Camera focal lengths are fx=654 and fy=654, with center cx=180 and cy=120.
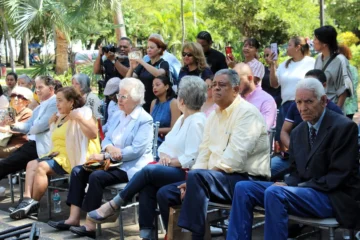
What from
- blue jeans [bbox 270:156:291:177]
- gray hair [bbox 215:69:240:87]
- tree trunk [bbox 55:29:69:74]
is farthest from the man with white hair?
tree trunk [bbox 55:29:69:74]

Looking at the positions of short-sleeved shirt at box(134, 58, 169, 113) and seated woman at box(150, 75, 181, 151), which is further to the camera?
short-sleeved shirt at box(134, 58, 169, 113)

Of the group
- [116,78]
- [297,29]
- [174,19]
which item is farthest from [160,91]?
[174,19]

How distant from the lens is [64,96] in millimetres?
7215

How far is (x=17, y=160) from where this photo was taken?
314 inches

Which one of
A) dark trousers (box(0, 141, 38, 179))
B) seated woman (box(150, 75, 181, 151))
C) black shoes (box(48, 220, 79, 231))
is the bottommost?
black shoes (box(48, 220, 79, 231))

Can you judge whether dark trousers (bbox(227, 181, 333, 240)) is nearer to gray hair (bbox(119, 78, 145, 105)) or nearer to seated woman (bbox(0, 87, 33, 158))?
gray hair (bbox(119, 78, 145, 105))

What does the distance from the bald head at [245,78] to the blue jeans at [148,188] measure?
131cm

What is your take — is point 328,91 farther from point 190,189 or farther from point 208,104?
point 190,189

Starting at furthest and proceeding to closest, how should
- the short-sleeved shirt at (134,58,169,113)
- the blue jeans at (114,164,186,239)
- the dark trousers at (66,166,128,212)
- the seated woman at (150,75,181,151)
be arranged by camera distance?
the short-sleeved shirt at (134,58,169,113)
the seated woman at (150,75,181,151)
the dark trousers at (66,166,128,212)
the blue jeans at (114,164,186,239)

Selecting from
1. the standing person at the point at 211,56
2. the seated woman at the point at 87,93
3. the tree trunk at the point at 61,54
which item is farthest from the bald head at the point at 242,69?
the tree trunk at the point at 61,54

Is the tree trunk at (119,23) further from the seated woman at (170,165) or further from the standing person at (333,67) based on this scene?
the seated woman at (170,165)

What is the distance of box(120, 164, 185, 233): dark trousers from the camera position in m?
5.79

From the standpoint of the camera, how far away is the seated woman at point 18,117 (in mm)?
8539

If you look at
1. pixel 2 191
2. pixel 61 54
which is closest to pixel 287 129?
pixel 2 191
